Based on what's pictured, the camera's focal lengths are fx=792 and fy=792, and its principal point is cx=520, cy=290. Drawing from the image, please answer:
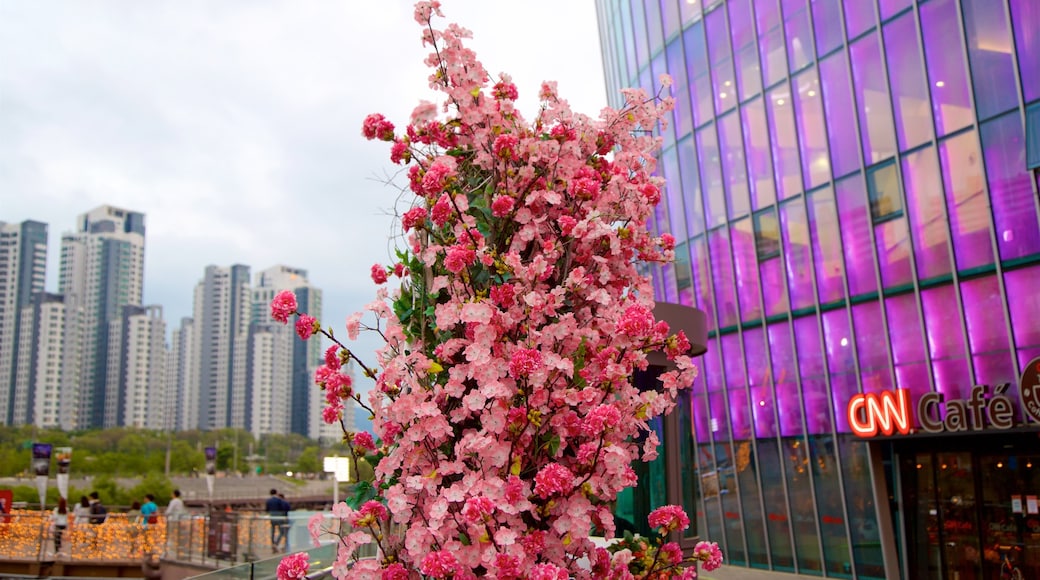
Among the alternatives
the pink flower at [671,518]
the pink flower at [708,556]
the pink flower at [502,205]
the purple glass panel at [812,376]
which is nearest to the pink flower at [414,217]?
the pink flower at [502,205]

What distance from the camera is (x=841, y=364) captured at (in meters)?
15.9

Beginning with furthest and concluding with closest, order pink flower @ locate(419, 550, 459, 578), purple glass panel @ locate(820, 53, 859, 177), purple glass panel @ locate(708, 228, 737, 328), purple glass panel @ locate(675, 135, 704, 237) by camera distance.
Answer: purple glass panel @ locate(675, 135, 704, 237) → purple glass panel @ locate(708, 228, 737, 328) → purple glass panel @ locate(820, 53, 859, 177) → pink flower @ locate(419, 550, 459, 578)

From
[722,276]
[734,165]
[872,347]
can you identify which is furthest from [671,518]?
[734,165]

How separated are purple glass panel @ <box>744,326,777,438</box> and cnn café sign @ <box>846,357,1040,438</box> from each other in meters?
2.75

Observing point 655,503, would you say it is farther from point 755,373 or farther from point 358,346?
point 755,373

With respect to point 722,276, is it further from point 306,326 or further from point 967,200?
point 306,326

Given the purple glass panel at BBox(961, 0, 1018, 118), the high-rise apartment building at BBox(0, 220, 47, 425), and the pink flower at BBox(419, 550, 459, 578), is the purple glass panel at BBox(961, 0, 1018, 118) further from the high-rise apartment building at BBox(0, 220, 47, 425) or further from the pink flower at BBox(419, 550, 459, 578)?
the high-rise apartment building at BBox(0, 220, 47, 425)

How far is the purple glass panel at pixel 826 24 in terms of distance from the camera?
52.8 ft

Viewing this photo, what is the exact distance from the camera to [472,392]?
9.83 feet

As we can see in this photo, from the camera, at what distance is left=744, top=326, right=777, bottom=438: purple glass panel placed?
17.6m

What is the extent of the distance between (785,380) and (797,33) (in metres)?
7.49

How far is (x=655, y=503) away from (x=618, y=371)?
4408mm

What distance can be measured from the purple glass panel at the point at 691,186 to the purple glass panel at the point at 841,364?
4.58 metres

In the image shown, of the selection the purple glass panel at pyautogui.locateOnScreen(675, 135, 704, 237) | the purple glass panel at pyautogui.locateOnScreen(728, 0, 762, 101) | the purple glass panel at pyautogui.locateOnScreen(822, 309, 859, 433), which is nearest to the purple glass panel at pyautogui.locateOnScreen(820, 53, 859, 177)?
the purple glass panel at pyautogui.locateOnScreen(728, 0, 762, 101)
